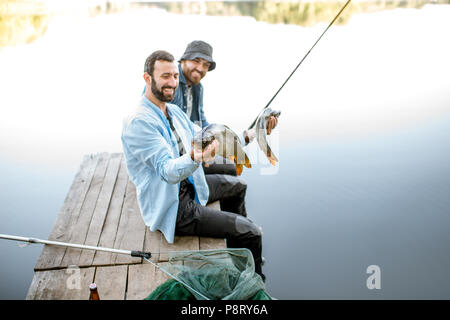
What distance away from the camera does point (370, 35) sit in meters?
9.54

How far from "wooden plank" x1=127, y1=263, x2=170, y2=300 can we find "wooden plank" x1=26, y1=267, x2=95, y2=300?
0.26 m

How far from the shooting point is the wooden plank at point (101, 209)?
2510 mm

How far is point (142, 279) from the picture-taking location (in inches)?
90.9

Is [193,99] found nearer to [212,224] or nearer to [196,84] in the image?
[196,84]

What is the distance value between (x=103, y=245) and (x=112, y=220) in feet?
1.02

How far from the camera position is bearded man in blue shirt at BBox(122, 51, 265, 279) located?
2.33m

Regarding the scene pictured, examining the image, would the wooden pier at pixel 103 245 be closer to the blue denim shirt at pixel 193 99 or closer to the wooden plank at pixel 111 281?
the wooden plank at pixel 111 281

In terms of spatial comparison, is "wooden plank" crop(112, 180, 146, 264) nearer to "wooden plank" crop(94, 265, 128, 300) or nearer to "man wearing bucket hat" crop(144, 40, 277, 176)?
"wooden plank" crop(94, 265, 128, 300)

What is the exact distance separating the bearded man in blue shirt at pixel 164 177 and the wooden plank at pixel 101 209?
44 cm

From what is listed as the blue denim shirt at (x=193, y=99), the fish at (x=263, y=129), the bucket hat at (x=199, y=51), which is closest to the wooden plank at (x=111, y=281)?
the fish at (x=263, y=129)

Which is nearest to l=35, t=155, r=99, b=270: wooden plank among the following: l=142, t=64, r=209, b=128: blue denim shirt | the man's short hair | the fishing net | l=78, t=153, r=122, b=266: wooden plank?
l=78, t=153, r=122, b=266: wooden plank
